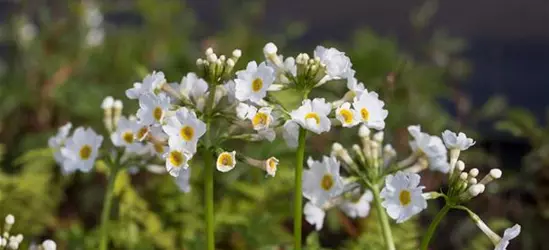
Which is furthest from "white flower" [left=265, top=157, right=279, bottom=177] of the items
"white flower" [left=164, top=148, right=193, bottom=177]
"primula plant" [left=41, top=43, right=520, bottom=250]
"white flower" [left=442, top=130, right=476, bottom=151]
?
"white flower" [left=442, top=130, right=476, bottom=151]

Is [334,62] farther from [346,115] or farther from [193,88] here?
[193,88]

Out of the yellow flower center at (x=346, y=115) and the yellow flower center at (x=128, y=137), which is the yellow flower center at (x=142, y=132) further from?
the yellow flower center at (x=346, y=115)

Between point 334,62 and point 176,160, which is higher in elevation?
point 334,62

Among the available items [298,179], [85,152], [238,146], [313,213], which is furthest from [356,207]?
[238,146]

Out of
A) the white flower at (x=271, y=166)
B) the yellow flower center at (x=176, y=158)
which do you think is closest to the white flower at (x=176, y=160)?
the yellow flower center at (x=176, y=158)

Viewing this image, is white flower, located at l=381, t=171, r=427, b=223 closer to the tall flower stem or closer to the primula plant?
the primula plant

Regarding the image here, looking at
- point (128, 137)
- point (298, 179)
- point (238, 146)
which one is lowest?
point (298, 179)
